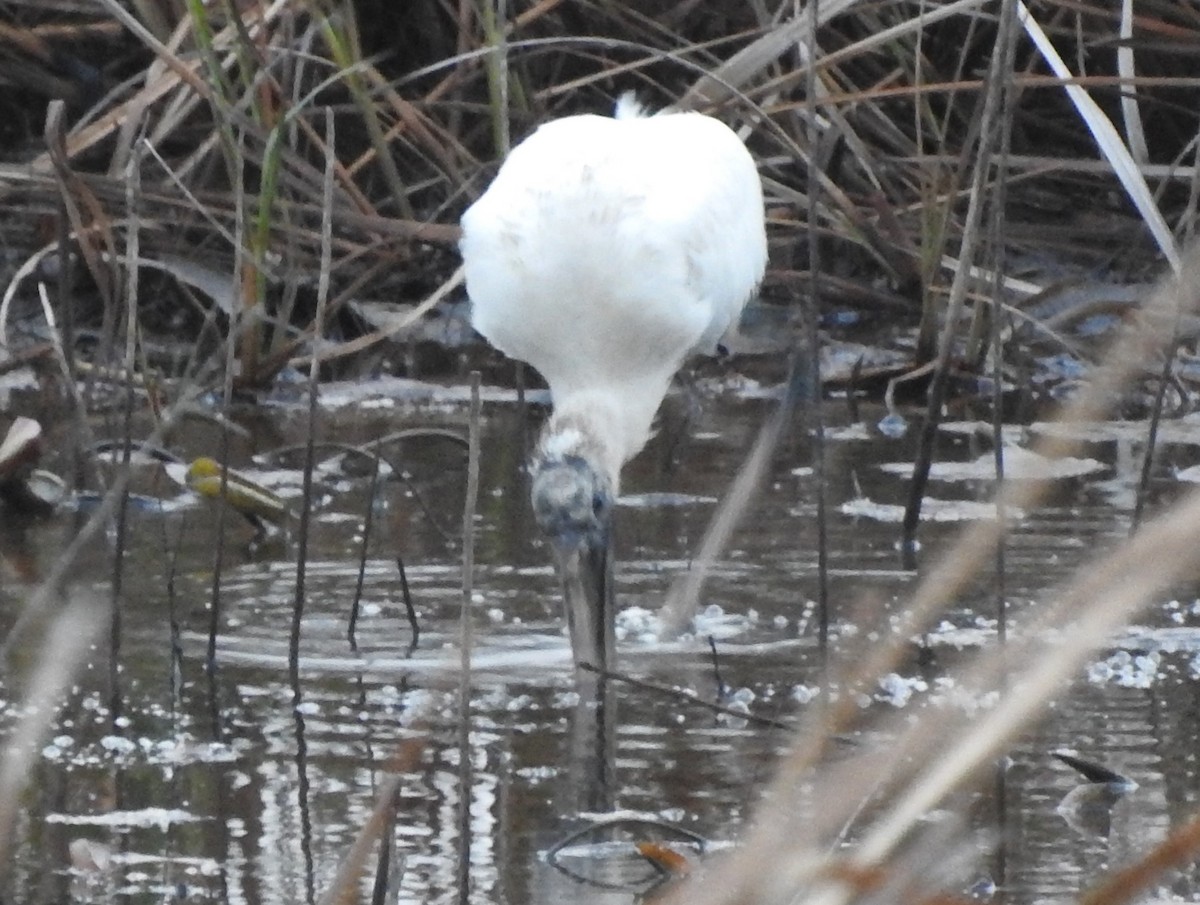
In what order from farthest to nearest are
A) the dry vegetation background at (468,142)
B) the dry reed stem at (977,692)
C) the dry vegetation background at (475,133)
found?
the dry vegetation background at (475,133) → the dry vegetation background at (468,142) → the dry reed stem at (977,692)

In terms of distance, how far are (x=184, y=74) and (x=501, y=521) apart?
5.65ft

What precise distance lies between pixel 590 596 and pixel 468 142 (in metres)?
3.18

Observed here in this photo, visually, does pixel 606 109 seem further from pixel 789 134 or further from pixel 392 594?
pixel 392 594

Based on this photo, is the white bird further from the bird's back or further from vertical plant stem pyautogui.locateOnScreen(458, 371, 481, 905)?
vertical plant stem pyautogui.locateOnScreen(458, 371, 481, 905)

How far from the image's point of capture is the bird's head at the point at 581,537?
13.3ft

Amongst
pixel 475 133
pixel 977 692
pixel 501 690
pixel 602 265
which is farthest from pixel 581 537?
pixel 475 133

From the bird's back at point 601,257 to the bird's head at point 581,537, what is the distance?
62 cm

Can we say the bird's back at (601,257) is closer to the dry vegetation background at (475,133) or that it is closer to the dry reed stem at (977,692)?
Answer: the dry vegetation background at (475,133)

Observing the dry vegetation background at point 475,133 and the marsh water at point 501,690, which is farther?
the dry vegetation background at point 475,133

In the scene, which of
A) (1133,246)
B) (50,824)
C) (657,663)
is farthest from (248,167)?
(50,824)

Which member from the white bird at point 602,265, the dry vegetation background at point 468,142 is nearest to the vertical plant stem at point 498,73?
the dry vegetation background at point 468,142

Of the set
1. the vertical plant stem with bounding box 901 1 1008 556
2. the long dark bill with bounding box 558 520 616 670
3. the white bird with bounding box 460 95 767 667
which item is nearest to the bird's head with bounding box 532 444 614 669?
the long dark bill with bounding box 558 520 616 670

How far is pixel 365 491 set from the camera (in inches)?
207

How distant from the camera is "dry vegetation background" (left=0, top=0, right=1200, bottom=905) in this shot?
5.93 meters
